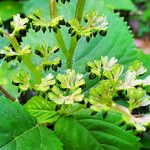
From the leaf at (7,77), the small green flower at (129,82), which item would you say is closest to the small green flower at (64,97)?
the small green flower at (129,82)

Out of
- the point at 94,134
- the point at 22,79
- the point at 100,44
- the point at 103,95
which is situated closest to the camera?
the point at 103,95

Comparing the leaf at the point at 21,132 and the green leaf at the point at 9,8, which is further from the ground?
the leaf at the point at 21,132

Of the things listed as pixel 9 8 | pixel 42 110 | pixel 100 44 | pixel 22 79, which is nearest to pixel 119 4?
pixel 9 8

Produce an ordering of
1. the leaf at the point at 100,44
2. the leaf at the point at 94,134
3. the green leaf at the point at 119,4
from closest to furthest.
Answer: the leaf at the point at 94,134 → the leaf at the point at 100,44 → the green leaf at the point at 119,4

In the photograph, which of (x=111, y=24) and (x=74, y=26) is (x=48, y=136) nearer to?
A: (x=74, y=26)

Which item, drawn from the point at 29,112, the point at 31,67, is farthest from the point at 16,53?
the point at 29,112

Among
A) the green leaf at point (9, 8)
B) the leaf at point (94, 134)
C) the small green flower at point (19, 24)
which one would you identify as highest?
the small green flower at point (19, 24)

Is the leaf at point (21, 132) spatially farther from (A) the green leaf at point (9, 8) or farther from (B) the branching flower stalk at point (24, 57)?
(A) the green leaf at point (9, 8)

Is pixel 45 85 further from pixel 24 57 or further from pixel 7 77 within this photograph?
pixel 7 77
